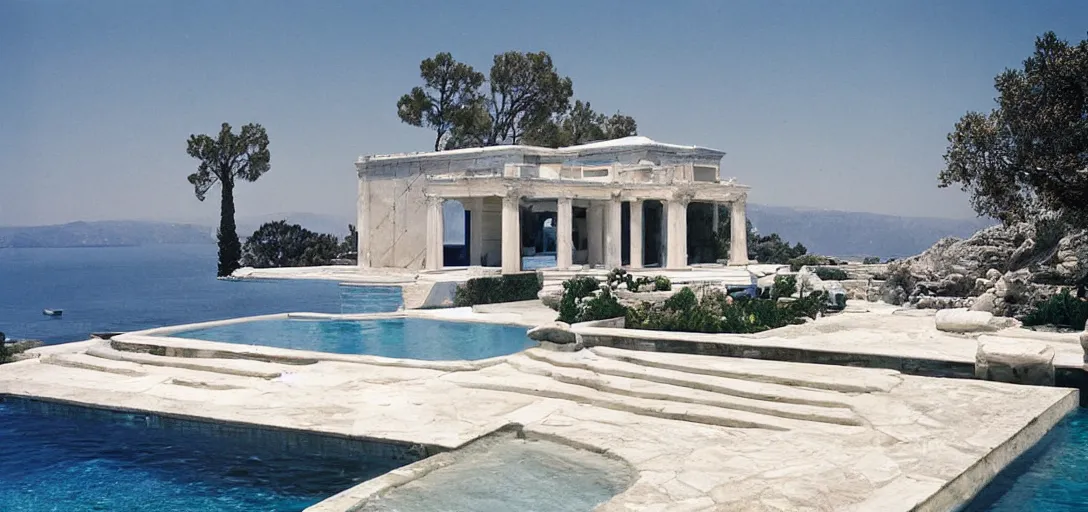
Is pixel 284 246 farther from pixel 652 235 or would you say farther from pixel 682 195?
pixel 682 195

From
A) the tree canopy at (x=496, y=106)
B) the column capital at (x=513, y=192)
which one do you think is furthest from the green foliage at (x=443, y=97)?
the column capital at (x=513, y=192)

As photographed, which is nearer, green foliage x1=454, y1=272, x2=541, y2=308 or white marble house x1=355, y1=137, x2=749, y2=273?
green foliage x1=454, y1=272, x2=541, y2=308

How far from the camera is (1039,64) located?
16.4 metres

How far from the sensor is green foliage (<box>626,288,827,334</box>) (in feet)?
49.2

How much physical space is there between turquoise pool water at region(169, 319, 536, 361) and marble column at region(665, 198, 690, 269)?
42.9 ft

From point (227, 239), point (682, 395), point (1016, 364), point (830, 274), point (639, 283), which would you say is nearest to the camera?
point (682, 395)

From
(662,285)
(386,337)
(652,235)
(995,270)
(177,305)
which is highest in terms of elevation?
(652,235)

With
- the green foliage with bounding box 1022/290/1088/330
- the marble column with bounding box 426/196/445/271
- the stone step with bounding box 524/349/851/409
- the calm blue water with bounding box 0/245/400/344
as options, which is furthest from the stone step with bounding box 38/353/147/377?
the marble column with bounding box 426/196/445/271

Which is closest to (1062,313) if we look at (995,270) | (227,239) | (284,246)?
(995,270)

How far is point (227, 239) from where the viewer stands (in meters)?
42.5

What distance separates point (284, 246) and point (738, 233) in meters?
24.6

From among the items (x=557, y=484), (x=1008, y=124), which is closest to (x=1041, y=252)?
(x=1008, y=124)

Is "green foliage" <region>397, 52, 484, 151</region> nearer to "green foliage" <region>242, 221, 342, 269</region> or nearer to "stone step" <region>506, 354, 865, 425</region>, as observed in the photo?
"green foliage" <region>242, 221, 342, 269</region>

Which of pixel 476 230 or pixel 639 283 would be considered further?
pixel 476 230
